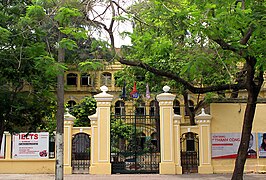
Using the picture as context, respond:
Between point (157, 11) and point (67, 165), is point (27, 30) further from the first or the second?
point (67, 165)

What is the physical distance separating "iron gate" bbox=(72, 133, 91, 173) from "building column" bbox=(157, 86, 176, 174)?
11.1 feet

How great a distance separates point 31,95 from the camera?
1126cm

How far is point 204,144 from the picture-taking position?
1800 centimetres

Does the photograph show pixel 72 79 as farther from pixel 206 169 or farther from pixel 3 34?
pixel 3 34

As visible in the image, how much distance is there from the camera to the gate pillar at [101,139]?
17734mm

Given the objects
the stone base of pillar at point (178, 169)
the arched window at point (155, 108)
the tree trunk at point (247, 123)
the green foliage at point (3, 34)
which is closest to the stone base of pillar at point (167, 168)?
the stone base of pillar at point (178, 169)

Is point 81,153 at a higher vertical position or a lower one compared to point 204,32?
lower

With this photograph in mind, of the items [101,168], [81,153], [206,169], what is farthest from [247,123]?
[81,153]

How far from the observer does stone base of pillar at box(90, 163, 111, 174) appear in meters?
17.7

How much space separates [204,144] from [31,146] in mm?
7577

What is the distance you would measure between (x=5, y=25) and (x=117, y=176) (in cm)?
880

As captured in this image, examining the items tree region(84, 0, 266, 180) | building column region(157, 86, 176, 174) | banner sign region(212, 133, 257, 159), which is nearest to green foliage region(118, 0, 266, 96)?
tree region(84, 0, 266, 180)

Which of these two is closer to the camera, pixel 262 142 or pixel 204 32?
pixel 204 32

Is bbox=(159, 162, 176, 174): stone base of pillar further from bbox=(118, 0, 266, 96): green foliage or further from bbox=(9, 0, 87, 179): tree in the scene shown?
bbox=(9, 0, 87, 179): tree
